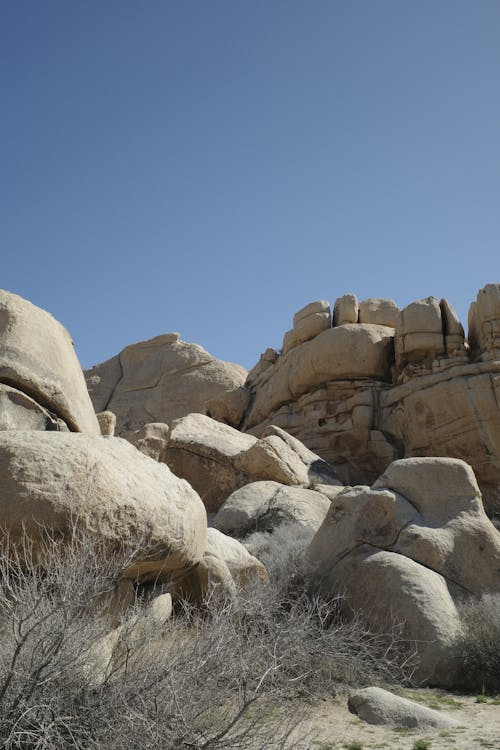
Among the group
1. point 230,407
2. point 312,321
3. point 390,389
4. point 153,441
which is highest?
point 312,321

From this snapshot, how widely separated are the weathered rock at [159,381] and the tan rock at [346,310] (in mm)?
7185

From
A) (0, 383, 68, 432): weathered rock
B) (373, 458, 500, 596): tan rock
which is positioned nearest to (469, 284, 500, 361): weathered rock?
(373, 458, 500, 596): tan rock

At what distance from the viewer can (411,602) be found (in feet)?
23.9

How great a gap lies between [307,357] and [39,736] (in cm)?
1911

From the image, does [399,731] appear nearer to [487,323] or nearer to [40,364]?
[40,364]

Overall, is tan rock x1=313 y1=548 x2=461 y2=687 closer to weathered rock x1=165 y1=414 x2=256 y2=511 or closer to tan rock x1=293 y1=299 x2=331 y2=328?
weathered rock x1=165 y1=414 x2=256 y2=511

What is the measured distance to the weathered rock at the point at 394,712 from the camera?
18.0ft

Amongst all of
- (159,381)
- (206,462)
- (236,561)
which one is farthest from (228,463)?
(159,381)

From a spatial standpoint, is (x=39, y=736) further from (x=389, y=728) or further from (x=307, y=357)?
(x=307, y=357)

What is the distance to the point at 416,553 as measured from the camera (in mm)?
7902

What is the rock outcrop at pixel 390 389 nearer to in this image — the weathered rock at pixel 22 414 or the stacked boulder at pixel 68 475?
the stacked boulder at pixel 68 475

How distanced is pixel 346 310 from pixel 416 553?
15.7 m

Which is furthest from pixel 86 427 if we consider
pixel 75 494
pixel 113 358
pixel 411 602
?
pixel 113 358

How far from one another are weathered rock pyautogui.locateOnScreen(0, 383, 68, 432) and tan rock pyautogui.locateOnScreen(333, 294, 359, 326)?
18056 millimetres
